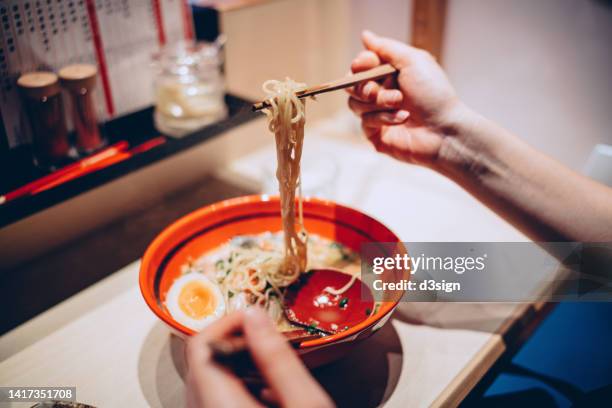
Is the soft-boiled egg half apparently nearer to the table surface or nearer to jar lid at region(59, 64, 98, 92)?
the table surface

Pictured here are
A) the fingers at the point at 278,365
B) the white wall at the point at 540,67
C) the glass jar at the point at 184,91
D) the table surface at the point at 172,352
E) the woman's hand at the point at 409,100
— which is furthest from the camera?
the white wall at the point at 540,67

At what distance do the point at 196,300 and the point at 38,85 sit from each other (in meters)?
0.64

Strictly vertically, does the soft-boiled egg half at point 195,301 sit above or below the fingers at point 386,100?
below

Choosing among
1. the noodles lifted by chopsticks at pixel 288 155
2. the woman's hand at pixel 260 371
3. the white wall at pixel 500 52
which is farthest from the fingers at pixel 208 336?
the white wall at pixel 500 52

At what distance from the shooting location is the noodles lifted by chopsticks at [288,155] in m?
1.12

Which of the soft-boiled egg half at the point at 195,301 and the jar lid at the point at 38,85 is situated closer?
the soft-boiled egg half at the point at 195,301

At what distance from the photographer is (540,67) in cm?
191

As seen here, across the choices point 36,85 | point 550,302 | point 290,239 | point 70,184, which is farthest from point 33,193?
point 550,302

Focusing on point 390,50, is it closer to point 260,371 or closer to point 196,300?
point 196,300

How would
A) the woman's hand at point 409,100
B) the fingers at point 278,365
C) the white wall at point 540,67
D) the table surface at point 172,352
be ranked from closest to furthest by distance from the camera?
the fingers at point 278,365, the table surface at point 172,352, the woman's hand at point 409,100, the white wall at point 540,67

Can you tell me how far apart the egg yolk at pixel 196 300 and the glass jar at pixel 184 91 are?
1.75 ft

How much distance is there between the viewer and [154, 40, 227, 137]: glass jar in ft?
5.00

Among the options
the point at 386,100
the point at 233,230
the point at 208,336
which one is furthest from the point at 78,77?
the point at 208,336

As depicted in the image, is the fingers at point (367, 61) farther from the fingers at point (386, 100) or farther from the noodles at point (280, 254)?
the noodles at point (280, 254)
